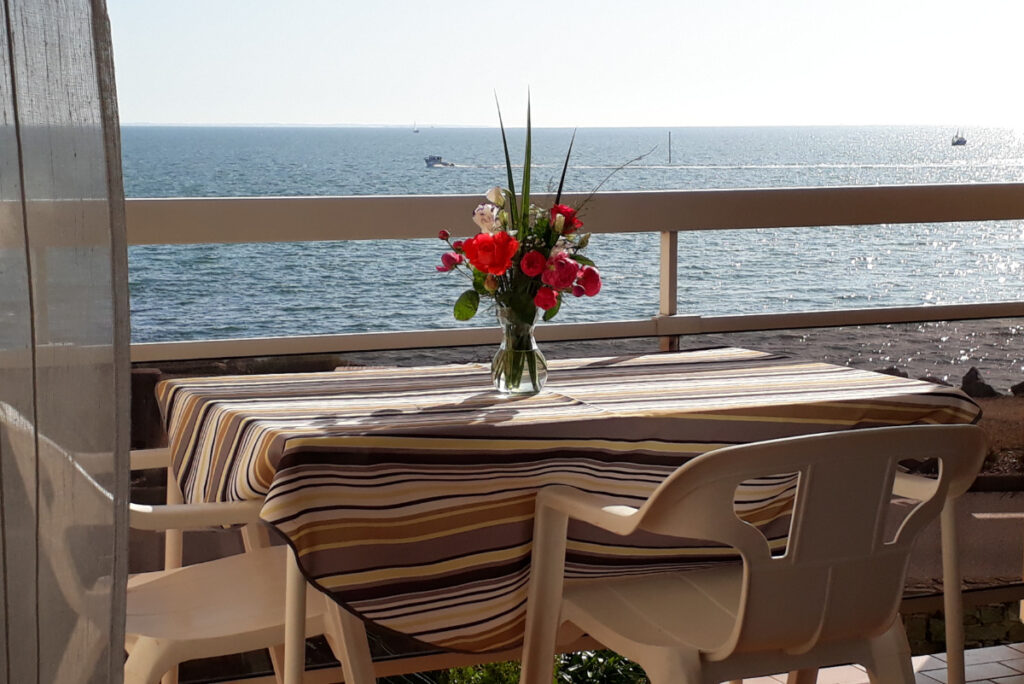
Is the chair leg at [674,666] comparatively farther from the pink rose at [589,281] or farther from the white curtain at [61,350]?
the white curtain at [61,350]

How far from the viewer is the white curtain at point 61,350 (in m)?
0.40

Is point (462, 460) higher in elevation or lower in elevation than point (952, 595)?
higher

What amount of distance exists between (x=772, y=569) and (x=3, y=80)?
48.6 inches

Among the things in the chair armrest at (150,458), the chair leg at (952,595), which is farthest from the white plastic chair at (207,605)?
the chair leg at (952,595)

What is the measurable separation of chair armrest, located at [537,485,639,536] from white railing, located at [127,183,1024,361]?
91 centimetres

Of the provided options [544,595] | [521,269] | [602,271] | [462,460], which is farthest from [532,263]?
[602,271]

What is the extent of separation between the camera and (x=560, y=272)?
1.91 m

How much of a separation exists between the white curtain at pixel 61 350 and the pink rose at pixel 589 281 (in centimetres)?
147

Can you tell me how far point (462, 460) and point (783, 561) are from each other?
0.47 metres

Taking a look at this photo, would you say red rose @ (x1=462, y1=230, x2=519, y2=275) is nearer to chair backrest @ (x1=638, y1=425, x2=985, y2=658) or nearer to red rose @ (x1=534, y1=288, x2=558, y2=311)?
red rose @ (x1=534, y1=288, x2=558, y2=311)

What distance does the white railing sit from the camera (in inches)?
94.6

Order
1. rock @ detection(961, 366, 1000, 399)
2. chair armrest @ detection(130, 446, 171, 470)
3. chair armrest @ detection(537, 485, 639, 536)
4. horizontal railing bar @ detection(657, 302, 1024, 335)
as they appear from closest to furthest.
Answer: chair armrest @ detection(537, 485, 639, 536) → chair armrest @ detection(130, 446, 171, 470) → horizontal railing bar @ detection(657, 302, 1024, 335) → rock @ detection(961, 366, 1000, 399)

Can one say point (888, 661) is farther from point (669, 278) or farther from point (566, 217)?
point (669, 278)

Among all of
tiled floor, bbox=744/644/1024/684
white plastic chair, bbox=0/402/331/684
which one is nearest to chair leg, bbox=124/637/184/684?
white plastic chair, bbox=0/402/331/684
